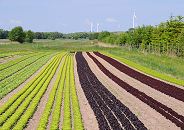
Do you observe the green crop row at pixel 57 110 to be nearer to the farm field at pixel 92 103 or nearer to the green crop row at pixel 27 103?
the farm field at pixel 92 103

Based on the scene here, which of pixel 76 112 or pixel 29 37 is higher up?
pixel 76 112

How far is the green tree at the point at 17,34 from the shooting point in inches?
6471

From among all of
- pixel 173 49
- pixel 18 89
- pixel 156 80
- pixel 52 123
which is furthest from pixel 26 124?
pixel 173 49

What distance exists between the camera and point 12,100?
21.8 meters

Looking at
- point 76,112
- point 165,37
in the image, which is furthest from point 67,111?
point 165,37

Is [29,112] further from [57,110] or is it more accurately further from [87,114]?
[87,114]

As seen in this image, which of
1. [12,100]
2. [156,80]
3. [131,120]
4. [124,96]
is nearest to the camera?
[131,120]

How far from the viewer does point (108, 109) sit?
19.3 m

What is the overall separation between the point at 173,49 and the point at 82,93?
36.3 meters

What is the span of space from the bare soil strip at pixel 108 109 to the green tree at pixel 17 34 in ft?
456

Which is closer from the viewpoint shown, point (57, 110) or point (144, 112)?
point (57, 110)

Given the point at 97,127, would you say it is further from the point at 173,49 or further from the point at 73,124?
the point at 173,49

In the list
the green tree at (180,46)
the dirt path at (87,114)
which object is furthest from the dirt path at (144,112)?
the green tree at (180,46)

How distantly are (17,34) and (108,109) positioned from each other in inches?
5859
